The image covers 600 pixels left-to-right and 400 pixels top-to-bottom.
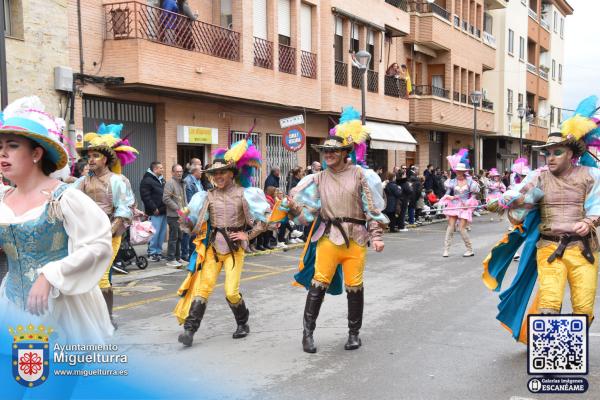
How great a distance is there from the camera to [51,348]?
3.14 metres

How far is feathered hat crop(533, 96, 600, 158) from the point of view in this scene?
553 cm

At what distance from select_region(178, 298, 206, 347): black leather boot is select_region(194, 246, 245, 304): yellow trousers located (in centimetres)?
9

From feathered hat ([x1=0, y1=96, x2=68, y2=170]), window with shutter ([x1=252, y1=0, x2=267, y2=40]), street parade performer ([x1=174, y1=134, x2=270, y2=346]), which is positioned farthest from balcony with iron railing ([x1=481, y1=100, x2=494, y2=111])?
feathered hat ([x1=0, y1=96, x2=68, y2=170])

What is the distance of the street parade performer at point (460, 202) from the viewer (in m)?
13.0

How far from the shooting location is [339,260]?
6.12m

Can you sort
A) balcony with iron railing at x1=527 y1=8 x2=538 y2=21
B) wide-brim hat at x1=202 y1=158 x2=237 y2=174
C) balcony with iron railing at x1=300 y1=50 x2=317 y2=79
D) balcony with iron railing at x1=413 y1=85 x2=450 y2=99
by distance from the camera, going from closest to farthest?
wide-brim hat at x1=202 y1=158 x2=237 y2=174 < balcony with iron railing at x1=300 y1=50 x2=317 y2=79 < balcony with iron railing at x1=413 y1=85 x2=450 y2=99 < balcony with iron railing at x1=527 y1=8 x2=538 y2=21

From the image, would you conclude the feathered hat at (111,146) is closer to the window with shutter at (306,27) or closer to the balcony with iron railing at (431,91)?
the window with shutter at (306,27)

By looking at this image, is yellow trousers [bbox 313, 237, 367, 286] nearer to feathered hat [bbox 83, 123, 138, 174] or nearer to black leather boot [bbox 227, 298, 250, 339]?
black leather boot [bbox 227, 298, 250, 339]

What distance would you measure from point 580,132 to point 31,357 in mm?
4597

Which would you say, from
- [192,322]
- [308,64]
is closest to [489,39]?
[308,64]

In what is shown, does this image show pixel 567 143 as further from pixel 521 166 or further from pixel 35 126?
pixel 521 166

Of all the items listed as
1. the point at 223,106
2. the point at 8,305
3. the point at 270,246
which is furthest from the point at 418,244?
the point at 8,305

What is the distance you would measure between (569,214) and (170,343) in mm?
3817

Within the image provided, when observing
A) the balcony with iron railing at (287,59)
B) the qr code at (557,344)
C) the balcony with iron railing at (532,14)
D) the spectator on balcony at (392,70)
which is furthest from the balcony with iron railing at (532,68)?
the qr code at (557,344)
